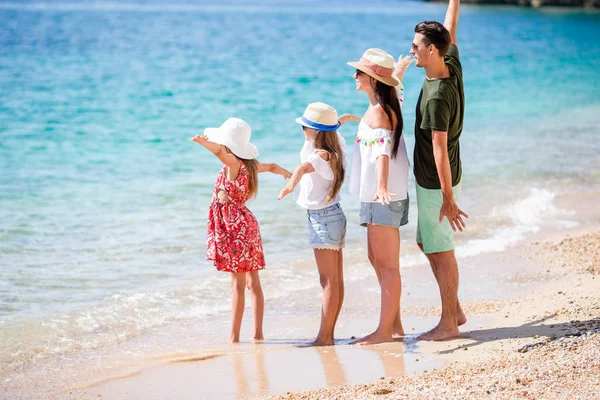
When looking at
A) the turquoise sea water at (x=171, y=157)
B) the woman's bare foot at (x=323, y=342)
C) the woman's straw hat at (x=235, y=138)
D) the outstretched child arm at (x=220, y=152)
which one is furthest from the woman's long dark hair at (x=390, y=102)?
the turquoise sea water at (x=171, y=157)

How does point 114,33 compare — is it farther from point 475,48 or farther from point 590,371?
point 590,371

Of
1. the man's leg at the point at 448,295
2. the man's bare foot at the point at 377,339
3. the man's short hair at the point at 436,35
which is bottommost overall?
the man's bare foot at the point at 377,339

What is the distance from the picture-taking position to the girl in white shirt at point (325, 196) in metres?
4.96

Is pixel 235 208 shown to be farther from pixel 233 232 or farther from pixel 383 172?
pixel 383 172

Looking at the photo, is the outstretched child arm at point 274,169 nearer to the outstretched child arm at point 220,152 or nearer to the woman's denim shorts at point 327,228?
the outstretched child arm at point 220,152

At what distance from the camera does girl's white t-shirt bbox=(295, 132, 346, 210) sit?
195 inches

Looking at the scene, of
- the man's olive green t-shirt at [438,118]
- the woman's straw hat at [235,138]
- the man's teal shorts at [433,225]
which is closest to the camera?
the man's olive green t-shirt at [438,118]

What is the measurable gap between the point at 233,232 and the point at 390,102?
131 cm

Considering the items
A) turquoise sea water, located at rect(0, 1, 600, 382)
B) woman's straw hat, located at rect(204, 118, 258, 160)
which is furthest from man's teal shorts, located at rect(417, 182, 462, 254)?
turquoise sea water, located at rect(0, 1, 600, 382)

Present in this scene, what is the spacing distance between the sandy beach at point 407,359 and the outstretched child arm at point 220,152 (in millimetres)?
1162

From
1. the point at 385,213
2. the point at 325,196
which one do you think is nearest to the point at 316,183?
the point at 325,196

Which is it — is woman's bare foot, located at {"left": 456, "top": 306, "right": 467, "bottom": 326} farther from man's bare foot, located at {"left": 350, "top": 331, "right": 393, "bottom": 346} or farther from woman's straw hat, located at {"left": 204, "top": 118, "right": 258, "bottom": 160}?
woman's straw hat, located at {"left": 204, "top": 118, "right": 258, "bottom": 160}

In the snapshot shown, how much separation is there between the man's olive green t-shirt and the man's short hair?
0.40ft

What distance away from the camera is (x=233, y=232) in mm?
5258
